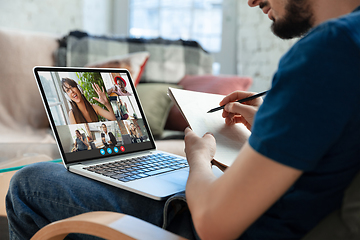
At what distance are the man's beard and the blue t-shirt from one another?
0.18m

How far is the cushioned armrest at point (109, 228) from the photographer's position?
1.61 feet

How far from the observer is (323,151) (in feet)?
1.30

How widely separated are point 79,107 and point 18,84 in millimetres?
Answer: 1082

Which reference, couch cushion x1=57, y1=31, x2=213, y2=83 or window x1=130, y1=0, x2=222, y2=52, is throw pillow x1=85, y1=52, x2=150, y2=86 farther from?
window x1=130, y1=0, x2=222, y2=52

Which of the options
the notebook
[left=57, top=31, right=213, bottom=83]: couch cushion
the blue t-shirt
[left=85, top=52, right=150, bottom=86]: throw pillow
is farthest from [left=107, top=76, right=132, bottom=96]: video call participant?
[left=57, top=31, right=213, bottom=83]: couch cushion

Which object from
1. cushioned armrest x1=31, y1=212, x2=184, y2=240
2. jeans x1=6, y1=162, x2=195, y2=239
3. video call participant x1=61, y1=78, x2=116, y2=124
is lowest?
Answer: jeans x1=6, y1=162, x2=195, y2=239

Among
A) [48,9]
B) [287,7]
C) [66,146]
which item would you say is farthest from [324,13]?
[48,9]

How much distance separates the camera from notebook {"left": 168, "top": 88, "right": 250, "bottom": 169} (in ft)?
2.48

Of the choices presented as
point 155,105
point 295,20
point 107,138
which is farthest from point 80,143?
point 155,105

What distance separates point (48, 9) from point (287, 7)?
2.65 metres

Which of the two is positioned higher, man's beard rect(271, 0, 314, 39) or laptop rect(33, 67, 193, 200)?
man's beard rect(271, 0, 314, 39)

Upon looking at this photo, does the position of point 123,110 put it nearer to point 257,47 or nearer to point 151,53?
Result: point 151,53

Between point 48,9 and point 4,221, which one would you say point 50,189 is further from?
point 48,9

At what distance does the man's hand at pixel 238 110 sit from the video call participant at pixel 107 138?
315 millimetres
